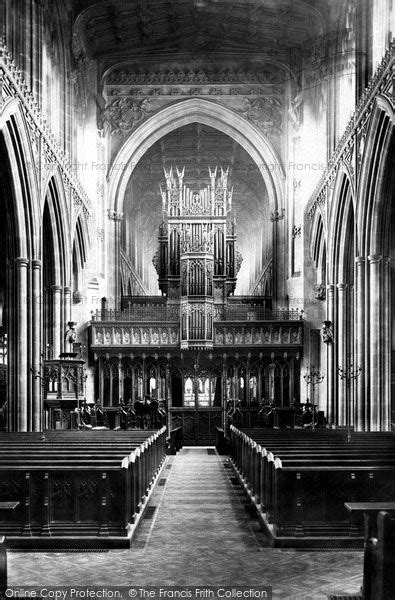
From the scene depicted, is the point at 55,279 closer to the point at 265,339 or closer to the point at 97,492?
the point at 265,339

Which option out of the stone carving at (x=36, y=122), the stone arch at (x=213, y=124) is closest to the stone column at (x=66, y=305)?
the stone carving at (x=36, y=122)

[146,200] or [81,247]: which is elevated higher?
[146,200]

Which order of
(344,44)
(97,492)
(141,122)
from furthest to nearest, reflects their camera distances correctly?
(141,122)
(344,44)
(97,492)

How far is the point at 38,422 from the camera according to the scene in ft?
63.0

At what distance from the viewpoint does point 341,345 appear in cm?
2284

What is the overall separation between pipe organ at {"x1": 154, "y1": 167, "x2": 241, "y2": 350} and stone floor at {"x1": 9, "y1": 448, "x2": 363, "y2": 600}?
1739cm

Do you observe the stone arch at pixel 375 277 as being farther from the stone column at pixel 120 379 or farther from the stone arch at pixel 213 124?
the stone arch at pixel 213 124

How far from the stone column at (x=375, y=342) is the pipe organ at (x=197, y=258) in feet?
32.8

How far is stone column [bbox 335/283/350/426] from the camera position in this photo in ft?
74.3

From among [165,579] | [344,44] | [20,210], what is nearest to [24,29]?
[20,210]

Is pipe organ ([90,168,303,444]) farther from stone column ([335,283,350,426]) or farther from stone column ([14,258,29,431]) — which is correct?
stone column ([14,258,29,431])

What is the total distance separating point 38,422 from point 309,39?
17388 mm

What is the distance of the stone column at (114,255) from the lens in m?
32.2

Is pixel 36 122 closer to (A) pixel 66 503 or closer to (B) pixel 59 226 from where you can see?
(B) pixel 59 226
